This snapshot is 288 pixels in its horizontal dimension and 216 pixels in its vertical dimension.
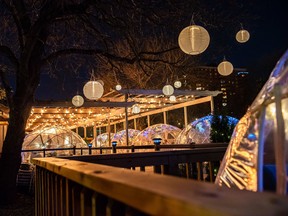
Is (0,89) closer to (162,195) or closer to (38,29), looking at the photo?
(38,29)

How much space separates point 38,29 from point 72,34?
2265 millimetres

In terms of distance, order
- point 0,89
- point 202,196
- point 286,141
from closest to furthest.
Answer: point 202,196 < point 286,141 < point 0,89

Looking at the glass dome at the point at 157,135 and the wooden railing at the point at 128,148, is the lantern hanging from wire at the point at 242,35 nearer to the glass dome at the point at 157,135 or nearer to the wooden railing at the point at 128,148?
the wooden railing at the point at 128,148

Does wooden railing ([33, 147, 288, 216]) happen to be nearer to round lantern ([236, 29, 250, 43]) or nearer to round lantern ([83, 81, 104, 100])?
round lantern ([236, 29, 250, 43])

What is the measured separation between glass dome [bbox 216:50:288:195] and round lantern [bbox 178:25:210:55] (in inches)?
212

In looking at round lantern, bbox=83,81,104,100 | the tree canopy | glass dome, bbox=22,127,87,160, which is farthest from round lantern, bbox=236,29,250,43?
glass dome, bbox=22,127,87,160

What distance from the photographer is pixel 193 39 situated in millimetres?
7320

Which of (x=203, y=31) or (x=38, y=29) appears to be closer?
(x=203, y=31)

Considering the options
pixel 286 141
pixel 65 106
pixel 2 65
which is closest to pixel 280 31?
pixel 65 106

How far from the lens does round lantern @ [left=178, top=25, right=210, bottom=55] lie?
7.30m

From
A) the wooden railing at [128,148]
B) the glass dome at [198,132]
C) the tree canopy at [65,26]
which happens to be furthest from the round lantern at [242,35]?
the glass dome at [198,132]

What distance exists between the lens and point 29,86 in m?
8.65

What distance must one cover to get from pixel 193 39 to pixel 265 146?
19.4 ft

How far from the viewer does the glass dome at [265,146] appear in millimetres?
1499
